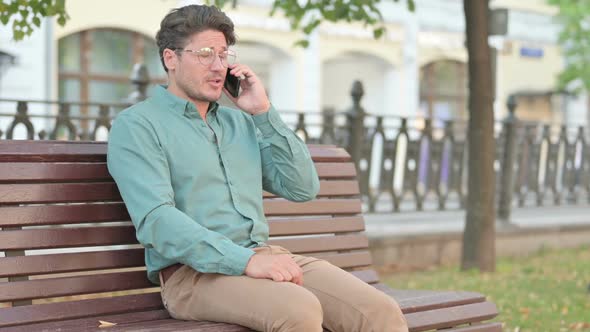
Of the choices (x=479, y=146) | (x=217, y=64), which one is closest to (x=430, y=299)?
(x=217, y=64)

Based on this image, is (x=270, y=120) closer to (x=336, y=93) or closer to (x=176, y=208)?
(x=176, y=208)

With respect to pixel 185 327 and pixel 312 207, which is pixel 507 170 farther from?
pixel 185 327

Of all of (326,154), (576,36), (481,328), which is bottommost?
(481,328)

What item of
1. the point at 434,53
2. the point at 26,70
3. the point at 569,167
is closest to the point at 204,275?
the point at 569,167

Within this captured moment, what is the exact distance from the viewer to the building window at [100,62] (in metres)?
21.5

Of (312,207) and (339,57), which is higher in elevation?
(339,57)

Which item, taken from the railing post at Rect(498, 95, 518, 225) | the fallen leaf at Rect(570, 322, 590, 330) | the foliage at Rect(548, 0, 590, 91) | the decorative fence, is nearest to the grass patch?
the fallen leaf at Rect(570, 322, 590, 330)

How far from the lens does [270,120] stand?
13.3ft

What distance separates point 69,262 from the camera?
3.98 metres

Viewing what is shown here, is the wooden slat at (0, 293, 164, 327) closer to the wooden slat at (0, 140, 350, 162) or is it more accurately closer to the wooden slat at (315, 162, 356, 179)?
the wooden slat at (0, 140, 350, 162)

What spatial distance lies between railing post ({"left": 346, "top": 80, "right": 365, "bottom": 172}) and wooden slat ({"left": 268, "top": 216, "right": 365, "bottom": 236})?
531 cm

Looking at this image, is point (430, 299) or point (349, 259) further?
point (349, 259)

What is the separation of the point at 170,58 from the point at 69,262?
83 cm

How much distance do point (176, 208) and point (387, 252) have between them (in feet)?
21.5
